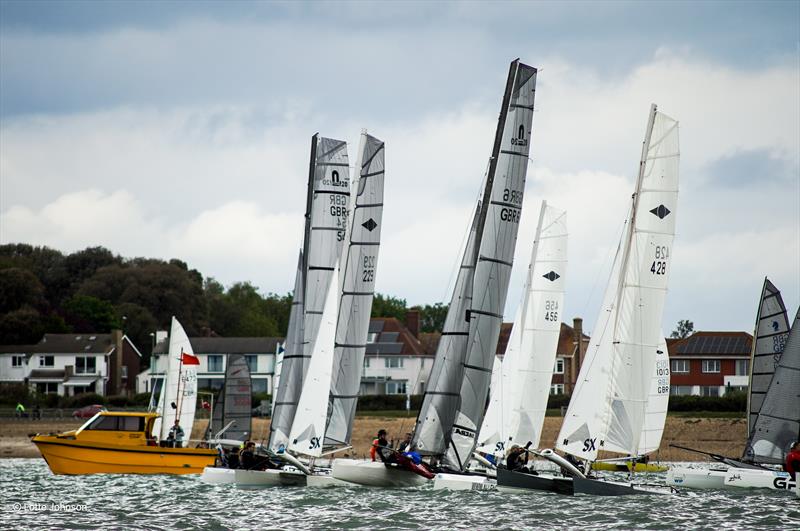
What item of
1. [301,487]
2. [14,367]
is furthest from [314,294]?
[14,367]

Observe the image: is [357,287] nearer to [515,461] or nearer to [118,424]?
[515,461]

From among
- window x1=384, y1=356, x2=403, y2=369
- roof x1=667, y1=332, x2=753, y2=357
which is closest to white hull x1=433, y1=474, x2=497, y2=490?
roof x1=667, y1=332, x2=753, y2=357

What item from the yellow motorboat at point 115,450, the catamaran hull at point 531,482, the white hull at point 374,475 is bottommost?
the yellow motorboat at point 115,450

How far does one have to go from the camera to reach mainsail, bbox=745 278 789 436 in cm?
3647

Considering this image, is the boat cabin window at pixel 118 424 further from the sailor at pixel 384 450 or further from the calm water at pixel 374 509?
the sailor at pixel 384 450

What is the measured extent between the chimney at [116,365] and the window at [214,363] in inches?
269

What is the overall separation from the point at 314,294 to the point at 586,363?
363 inches

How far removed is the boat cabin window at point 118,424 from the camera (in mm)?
38188

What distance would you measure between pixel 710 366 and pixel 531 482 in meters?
59.5

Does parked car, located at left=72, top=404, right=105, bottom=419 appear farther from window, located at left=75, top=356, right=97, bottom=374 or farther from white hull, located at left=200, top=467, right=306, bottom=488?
white hull, located at left=200, top=467, right=306, bottom=488

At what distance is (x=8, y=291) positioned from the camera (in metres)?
99.5

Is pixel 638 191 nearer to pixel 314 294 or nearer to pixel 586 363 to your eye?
pixel 586 363

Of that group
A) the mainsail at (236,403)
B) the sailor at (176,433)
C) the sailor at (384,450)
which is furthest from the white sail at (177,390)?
the sailor at (384,450)

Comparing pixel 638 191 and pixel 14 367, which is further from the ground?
pixel 638 191
